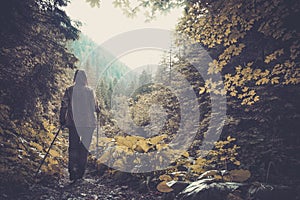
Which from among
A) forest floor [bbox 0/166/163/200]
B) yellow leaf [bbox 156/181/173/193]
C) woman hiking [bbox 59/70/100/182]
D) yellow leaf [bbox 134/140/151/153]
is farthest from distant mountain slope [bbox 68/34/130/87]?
yellow leaf [bbox 156/181/173/193]

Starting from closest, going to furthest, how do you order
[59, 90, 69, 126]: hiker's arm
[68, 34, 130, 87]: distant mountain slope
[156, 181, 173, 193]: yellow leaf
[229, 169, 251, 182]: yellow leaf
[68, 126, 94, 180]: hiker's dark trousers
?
1. [229, 169, 251, 182]: yellow leaf
2. [156, 181, 173, 193]: yellow leaf
3. [68, 126, 94, 180]: hiker's dark trousers
4. [59, 90, 69, 126]: hiker's arm
5. [68, 34, 130, 87]: distant mountain slope

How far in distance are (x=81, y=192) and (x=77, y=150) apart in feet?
3.94

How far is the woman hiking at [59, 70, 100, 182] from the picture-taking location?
588 centimetres

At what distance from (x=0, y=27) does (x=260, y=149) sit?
239 inches

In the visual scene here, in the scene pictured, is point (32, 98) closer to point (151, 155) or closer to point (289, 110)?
point (151, 155)

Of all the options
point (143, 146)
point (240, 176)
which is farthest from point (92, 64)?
point (240, 176)

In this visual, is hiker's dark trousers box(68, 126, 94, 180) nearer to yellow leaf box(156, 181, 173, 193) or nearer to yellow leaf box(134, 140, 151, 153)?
yellow leaf box(134, 140, 151, 153)

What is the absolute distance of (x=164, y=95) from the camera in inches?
555

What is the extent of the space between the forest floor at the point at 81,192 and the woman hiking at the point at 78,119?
1.41 ft

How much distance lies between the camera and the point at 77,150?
19.4ft

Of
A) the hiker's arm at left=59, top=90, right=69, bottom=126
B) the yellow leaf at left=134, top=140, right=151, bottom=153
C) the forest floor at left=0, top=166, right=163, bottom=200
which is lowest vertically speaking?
the forest floor at left=0, top=166, right=163, bottom=200

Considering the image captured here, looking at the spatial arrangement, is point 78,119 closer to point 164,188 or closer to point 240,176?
point 164,188

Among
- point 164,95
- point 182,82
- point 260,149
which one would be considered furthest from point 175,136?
point 260,149

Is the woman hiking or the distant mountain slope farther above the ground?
the distant mountain slope
